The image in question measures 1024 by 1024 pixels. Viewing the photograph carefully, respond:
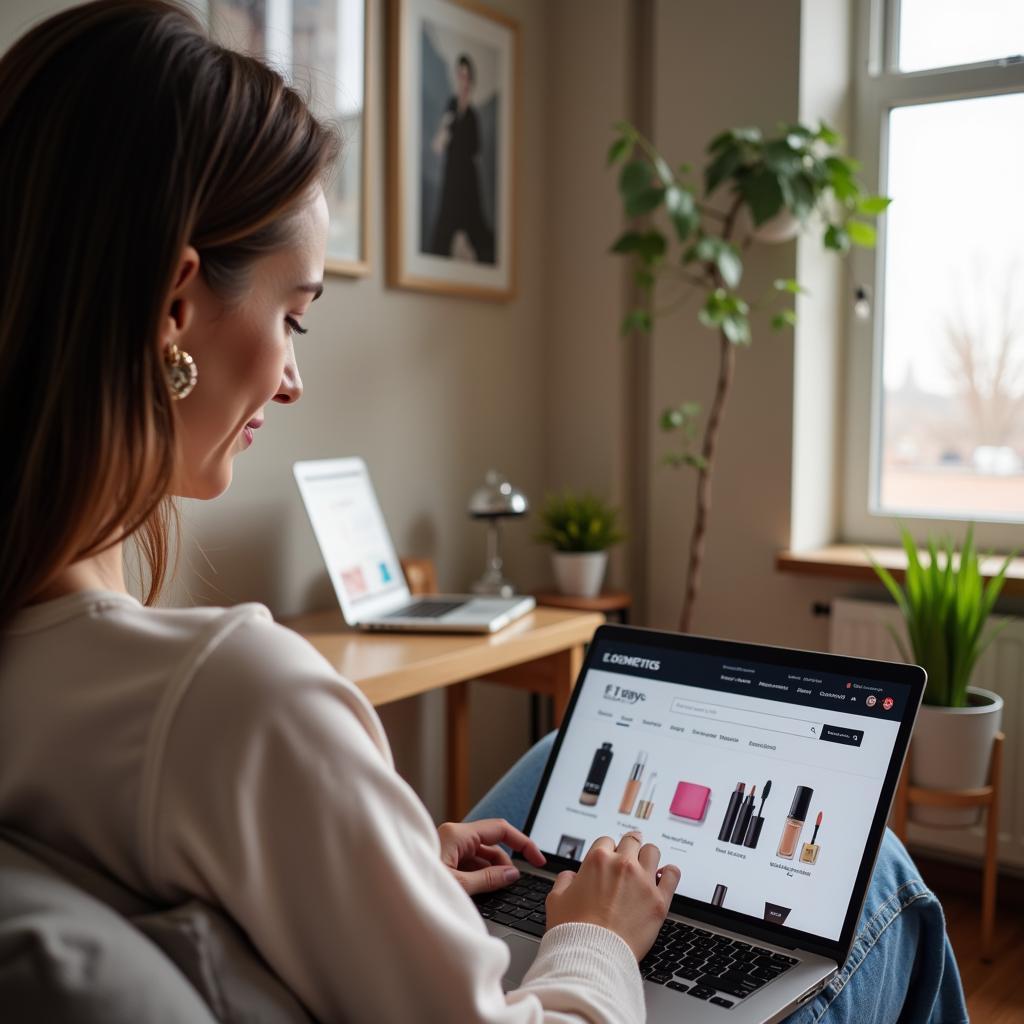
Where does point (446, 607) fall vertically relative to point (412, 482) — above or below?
below

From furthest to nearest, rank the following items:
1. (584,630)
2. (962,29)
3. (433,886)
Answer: (962,29)
(584,630)
(433,886)

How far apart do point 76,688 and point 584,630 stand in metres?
1.76

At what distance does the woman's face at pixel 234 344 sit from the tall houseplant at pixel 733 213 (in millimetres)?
1781

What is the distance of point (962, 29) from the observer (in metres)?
2.65

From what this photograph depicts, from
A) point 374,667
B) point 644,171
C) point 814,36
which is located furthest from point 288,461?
point 814,36

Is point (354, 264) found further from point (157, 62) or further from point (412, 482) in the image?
point (157, 62)

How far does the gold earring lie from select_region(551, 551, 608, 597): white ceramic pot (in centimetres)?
206

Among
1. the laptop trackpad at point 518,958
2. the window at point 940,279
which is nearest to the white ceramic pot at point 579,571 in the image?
the window at point 940,279

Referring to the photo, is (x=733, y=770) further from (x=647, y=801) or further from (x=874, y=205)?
(x=874, y=205)

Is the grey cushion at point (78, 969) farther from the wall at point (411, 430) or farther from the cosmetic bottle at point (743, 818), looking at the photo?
the wall at point (411, 430)

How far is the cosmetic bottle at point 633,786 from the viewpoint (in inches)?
40.5

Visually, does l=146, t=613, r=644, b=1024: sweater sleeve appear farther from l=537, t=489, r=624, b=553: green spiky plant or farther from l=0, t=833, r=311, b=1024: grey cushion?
l=537, t=489, r=624, b=553: green spiky plant

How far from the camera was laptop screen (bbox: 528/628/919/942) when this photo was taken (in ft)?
3.00

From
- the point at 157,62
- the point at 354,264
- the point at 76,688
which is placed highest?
the point at 354,264
